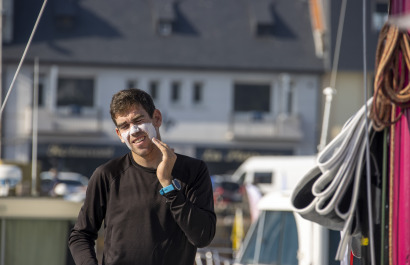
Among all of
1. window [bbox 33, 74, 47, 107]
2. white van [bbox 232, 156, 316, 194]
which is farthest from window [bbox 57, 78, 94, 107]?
white van [bbox 232, 156, 316, 194]

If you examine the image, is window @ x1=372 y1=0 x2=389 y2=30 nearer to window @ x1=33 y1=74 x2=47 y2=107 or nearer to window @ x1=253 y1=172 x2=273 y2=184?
window @ x1=33 y1=74 x2=47 y2=107

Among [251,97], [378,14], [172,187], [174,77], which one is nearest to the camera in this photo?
[172,187]

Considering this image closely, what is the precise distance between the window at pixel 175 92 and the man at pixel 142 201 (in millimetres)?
43528

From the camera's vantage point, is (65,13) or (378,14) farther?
(65,13)

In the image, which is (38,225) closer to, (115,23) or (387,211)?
(387,211)

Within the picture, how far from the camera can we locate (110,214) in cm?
465

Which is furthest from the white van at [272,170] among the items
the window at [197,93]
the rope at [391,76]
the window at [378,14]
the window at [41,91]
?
the rope at [391,76]

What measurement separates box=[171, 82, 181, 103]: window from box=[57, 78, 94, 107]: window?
350 cm

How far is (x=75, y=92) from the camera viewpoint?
1876 inches

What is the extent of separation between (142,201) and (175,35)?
4469cm

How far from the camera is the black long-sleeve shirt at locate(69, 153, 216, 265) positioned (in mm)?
4527

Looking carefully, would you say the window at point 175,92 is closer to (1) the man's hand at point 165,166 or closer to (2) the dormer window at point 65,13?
(2) the dormer window at point 65,13

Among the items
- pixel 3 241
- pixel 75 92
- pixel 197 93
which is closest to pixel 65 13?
pixel 75 92

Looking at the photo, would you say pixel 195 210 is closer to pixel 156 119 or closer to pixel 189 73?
pixel 156 119
